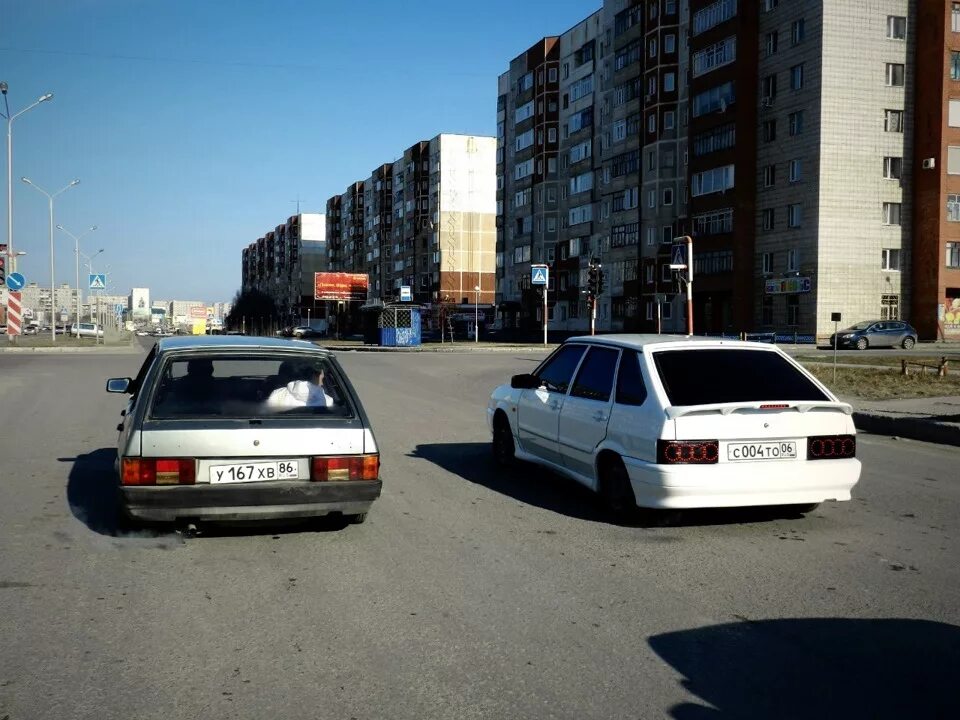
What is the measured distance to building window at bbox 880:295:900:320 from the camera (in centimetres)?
4934

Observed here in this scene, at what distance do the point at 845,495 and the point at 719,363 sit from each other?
1.37 metres

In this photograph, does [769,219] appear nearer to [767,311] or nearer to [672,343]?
[767,311]

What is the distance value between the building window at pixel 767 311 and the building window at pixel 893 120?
10816 mm

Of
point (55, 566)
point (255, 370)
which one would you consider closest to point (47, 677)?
point (55, 566)

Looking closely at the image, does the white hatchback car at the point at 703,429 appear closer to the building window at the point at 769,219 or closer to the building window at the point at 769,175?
the building window at the point at 769,219

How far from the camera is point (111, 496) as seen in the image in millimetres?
8031

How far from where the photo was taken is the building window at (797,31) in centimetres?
4900

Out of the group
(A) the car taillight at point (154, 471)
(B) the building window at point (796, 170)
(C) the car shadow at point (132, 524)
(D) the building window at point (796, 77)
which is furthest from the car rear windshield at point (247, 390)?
(D) the building window at point (796, 77)

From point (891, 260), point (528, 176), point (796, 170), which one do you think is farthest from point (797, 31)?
point (528, 176)

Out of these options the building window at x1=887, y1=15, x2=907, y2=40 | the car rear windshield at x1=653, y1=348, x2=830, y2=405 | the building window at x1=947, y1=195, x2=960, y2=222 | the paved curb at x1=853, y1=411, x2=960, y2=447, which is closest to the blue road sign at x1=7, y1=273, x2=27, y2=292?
the paved curb at x1=853, y1=411, x2=960, y2=447

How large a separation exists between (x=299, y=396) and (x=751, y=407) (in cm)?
330

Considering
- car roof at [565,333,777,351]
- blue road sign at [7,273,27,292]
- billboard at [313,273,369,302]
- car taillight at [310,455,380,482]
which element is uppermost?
billboard at [313,273,369,302]

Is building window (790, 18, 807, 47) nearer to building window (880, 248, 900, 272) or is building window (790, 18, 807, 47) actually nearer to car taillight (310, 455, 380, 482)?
building window (880, 248, 900, 272)

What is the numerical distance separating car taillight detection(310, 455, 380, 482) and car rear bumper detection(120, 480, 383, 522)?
0.16ft
